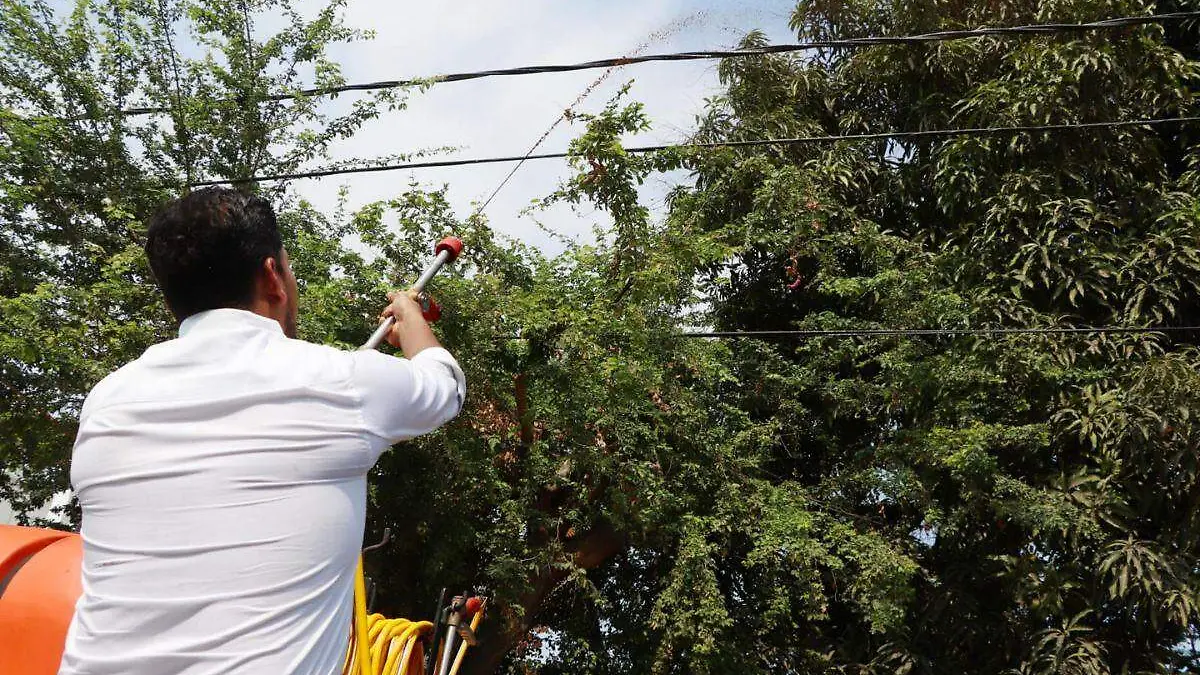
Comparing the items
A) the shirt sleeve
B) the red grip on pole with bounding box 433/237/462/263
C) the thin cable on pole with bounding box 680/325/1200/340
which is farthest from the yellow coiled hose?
the thin cable on pole with bounding box 680/325/1200/340

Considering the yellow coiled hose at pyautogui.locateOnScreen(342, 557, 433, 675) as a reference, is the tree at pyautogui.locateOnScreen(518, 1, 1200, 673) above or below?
above

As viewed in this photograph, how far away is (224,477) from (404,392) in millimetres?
211

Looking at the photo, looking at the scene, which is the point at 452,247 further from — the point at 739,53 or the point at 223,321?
the point at 739,53

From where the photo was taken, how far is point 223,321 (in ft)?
4.04

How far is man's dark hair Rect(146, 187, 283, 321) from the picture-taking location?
125cm

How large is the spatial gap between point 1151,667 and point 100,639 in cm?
885

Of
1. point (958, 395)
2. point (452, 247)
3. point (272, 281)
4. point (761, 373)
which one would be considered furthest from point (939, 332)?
point (272, 281)

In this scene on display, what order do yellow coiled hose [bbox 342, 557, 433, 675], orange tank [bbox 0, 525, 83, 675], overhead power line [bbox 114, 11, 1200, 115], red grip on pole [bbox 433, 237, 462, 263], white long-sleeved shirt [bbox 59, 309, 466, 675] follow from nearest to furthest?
white long-sleeved shirt [bbox 59, 309, 466, 675], red grip on pole [bbox 433, 237, 462, 263], orange tank [bbox 0, 525, 83, 675], yellow coiled hose [bbox 342, 557, 433, 675], overhead power line [bbox 114, 11, 1200, 115]

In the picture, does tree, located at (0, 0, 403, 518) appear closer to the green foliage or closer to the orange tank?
the green foliage

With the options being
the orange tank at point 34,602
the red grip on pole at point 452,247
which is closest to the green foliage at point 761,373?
the orange tank at point 34,602

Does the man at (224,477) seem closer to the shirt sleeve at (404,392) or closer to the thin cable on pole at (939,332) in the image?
the shirt sleeve at (404,392)

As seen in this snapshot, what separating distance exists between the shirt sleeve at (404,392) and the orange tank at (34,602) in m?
1.53

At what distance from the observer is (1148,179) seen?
30.9ft

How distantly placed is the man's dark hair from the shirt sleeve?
0.18m
